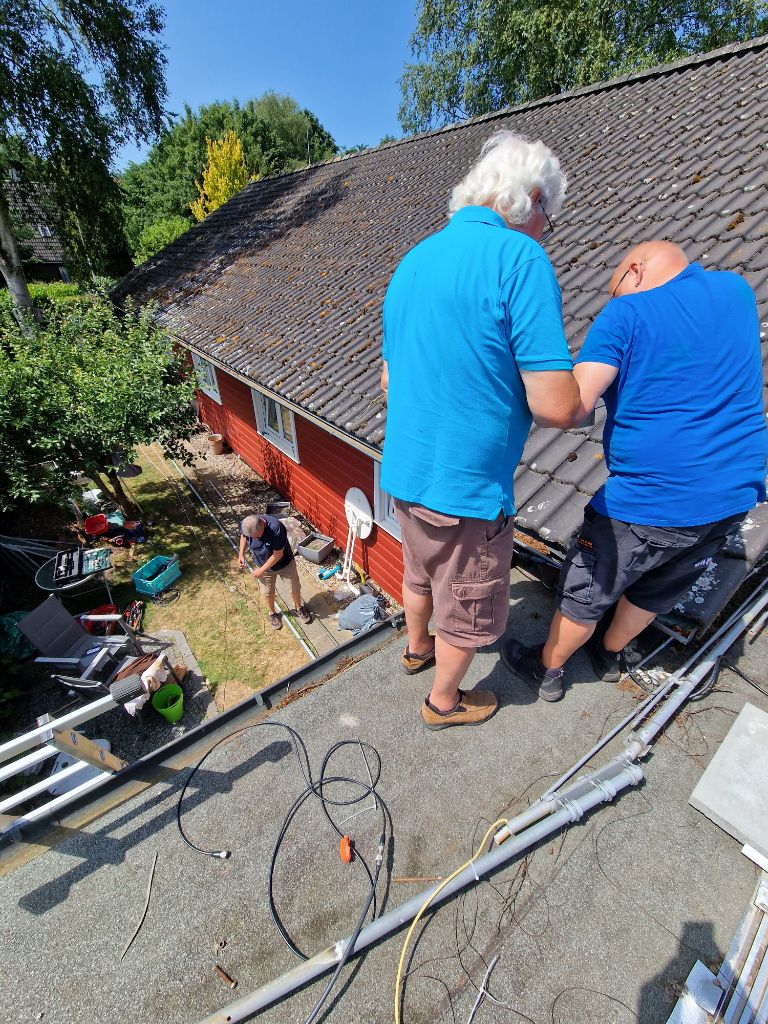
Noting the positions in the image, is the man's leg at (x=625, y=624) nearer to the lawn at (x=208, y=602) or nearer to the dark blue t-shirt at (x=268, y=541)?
the dark blue t-shirt at (x=268, y=541)

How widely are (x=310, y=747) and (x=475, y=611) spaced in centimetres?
109

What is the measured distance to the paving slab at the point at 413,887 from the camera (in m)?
1.45

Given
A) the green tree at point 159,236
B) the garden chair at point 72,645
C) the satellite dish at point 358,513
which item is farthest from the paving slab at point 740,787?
the green tree at point 159,236

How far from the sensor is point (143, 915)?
1.67 meters

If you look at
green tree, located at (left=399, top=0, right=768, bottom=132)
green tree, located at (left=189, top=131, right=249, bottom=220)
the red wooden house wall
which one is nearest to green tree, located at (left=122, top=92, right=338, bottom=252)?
green tree, located at (left=189, top=131, right=249, bottom=220)

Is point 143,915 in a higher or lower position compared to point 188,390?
lower

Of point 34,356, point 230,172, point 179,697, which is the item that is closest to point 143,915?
point 179,697

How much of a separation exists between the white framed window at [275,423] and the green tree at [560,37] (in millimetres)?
18713

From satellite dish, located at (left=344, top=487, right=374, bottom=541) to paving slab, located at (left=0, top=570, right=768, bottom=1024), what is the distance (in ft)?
13.3

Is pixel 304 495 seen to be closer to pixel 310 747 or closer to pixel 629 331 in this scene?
pixel 310 747

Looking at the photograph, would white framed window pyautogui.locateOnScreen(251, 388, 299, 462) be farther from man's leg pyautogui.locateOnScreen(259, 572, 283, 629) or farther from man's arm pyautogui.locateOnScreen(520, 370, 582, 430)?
man's arm pyautogui.locateOnScreen(520, 370, 582, 430)

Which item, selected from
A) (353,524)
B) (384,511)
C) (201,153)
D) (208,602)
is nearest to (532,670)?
(384,511)

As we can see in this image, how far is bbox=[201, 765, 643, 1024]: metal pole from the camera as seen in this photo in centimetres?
141

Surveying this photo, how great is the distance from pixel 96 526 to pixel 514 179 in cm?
826
